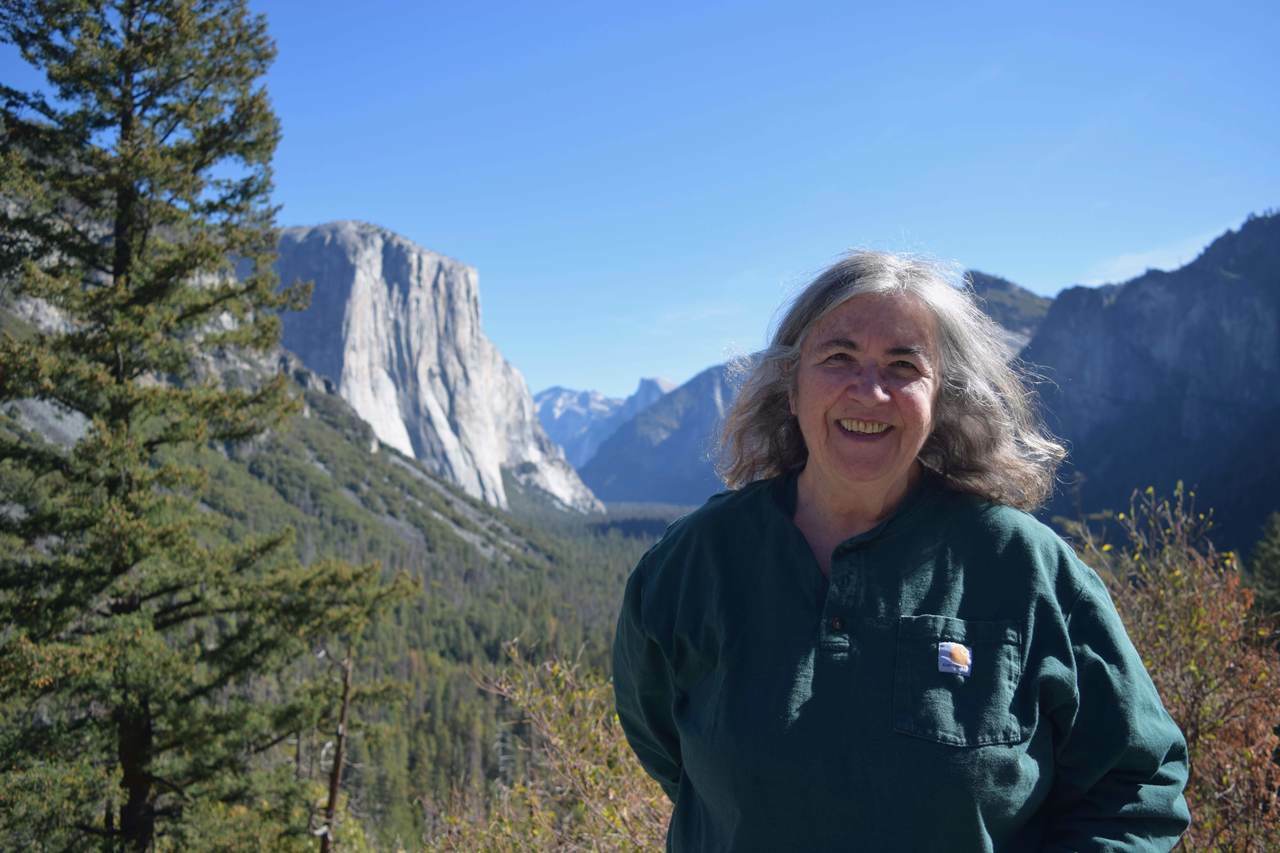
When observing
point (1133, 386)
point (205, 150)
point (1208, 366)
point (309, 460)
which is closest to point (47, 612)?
point (205, 150)

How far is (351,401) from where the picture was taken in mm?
134625

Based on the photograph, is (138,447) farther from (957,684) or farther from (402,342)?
(402,342)

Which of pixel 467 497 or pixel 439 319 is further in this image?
pixel 439 319

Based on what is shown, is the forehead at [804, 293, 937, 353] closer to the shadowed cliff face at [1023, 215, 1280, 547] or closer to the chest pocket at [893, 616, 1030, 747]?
the chest pocket at [893, 616, 1030, 747]

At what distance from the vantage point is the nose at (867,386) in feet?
5.54

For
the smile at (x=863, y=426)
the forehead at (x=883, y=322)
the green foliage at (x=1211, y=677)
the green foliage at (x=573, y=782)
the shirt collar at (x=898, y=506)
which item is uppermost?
the forehead at (x=883, y=322)

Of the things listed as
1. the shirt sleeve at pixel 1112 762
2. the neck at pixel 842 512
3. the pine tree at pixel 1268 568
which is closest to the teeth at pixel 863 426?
the neck at pixel 842 512

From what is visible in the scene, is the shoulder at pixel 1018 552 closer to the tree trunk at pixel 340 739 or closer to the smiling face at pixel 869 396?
the smiling face at pixel 869 396

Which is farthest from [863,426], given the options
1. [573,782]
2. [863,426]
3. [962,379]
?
[573,782]

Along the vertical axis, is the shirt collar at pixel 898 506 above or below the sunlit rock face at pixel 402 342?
below

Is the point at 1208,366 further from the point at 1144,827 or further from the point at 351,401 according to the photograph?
the point at 351,401

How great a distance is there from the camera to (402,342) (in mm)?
145875

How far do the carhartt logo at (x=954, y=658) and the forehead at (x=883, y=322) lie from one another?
63cm

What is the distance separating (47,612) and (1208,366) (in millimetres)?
94578
